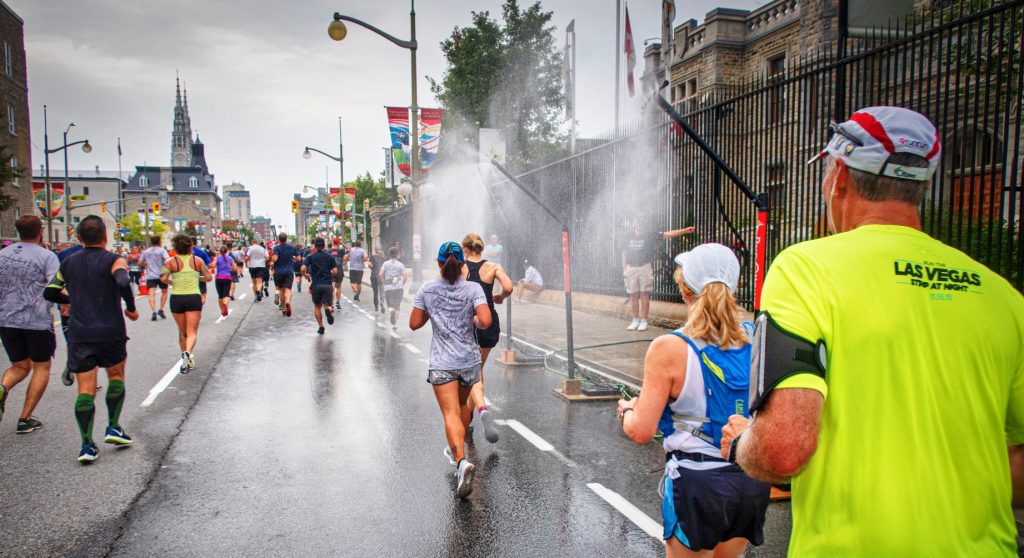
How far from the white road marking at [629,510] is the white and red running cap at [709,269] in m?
2.09

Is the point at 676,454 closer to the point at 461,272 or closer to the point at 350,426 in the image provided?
the point at 461,272

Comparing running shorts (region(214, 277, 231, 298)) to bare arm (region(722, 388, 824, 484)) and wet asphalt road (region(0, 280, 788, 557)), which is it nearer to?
wet asphalt road (region(0, 280, 788, 557))

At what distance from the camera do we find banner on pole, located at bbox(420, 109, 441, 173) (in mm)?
20000

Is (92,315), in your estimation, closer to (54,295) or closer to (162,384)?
(54,295)

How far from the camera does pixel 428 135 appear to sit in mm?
20094

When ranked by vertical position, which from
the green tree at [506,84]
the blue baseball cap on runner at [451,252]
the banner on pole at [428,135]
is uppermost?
the green tree at [506,84]

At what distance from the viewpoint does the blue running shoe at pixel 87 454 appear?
5262 mm

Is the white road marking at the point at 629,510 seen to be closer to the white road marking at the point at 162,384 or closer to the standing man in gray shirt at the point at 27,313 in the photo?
the standing man in gray shirt at the point at 27,313

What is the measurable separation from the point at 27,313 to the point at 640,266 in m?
9.19

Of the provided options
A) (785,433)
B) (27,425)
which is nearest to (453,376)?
(785,433)

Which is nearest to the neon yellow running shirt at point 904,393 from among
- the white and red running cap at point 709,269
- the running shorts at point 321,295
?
the white and red running cap at point 709,269

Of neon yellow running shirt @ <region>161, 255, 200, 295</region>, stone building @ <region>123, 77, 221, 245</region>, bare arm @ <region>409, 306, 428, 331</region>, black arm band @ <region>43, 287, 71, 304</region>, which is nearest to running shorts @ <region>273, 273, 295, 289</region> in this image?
neon yellow running shirt @ <region>161, 255, 200, 295</region>

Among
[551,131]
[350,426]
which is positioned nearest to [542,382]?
[350,426]

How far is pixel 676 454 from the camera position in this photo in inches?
96.6
